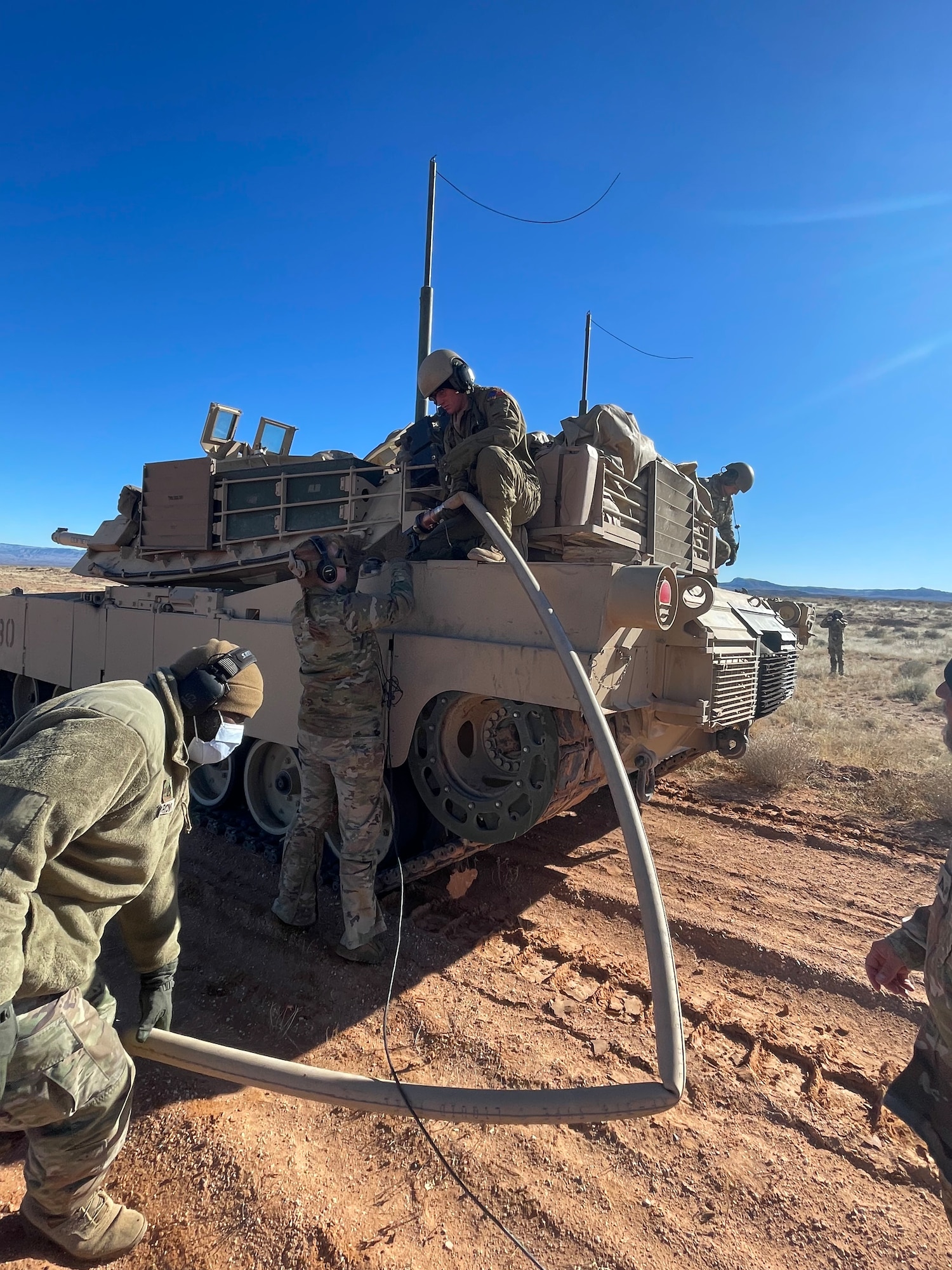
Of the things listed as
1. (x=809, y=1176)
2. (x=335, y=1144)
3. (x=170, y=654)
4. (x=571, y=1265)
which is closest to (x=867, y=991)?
(x=809, y=1176)

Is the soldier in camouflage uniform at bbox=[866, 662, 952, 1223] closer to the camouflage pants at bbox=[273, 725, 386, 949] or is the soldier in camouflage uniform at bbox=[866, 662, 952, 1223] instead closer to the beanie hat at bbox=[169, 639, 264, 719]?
the beanie hat at bbox=[169, 639, 264, 719]

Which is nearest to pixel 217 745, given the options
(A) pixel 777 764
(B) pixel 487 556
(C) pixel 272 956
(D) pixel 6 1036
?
(D) pixel 6 1036

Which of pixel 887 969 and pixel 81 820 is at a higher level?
pixel 81 820

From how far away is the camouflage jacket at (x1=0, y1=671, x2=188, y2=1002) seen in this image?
1.50 metres

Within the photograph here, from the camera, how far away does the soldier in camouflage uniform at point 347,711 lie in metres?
3.62

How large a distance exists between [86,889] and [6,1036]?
1.16 feet

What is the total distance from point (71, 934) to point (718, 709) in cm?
308

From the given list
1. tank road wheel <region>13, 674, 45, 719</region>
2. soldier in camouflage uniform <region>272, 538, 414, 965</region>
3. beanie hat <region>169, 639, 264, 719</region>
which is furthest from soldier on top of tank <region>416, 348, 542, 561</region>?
tank road wheel <region>13, 674, 45, 719</region>

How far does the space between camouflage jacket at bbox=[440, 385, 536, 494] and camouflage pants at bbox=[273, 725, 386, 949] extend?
1.49m

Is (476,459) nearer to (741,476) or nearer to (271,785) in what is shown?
(271,785)

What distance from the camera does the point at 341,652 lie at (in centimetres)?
370

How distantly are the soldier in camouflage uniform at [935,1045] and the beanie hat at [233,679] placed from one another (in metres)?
1.92

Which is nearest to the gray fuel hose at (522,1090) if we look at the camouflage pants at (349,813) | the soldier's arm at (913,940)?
the soldier's arm at (913,940)

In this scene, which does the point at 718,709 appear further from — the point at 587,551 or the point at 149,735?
the point at 149,735
